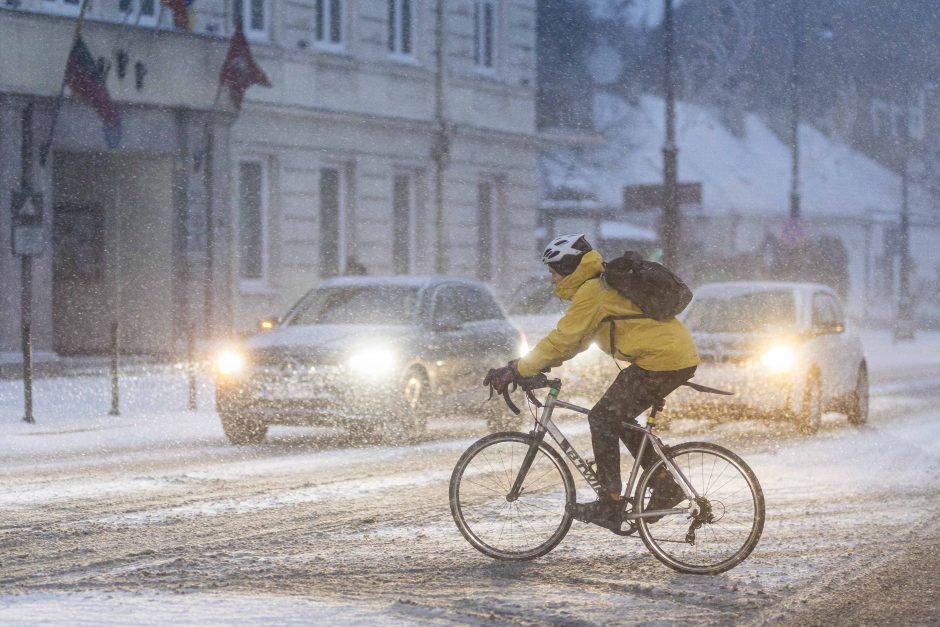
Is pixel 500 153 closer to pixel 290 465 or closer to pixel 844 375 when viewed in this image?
pixel 844 375

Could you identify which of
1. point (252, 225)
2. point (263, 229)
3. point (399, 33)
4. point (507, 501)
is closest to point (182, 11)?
point (252, 225)

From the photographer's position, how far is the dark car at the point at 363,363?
15.0 m

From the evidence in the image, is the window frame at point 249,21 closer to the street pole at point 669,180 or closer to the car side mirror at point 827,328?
A: the street pole at point 669,180

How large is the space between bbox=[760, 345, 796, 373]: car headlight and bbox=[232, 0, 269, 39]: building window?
13.4 m

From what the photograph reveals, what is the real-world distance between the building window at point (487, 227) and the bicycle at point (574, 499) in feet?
81.5

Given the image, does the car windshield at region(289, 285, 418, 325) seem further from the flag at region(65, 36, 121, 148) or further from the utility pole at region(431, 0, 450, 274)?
the utility pole at region(431, 0, 450, 274)

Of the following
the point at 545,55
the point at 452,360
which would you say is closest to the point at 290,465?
the point at 452,360

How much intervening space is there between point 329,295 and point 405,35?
15.0 meters

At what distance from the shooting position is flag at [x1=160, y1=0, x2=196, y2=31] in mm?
24384

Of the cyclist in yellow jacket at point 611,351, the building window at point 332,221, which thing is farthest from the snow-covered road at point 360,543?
the building window at point 332,221

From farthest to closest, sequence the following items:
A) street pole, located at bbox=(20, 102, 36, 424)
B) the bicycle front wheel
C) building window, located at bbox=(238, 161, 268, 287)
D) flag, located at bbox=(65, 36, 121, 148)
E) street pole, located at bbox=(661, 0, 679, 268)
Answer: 1. building window, located at bbox=(238, 161, 268, 287)
2. street pole, located at bbox=(661, 0, 679, 268)
3. flag, located at bbox=(65, 36, 121, 148)
4. street pole, located at bbox=(20, 102, 36, 424)
5. the bicycle front wheel

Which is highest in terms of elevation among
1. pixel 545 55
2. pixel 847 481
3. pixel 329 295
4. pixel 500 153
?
pixel 545 55

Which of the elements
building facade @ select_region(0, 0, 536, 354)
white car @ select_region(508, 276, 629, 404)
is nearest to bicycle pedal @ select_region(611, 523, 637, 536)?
white car @ select_region(508, 276, 629, 404)

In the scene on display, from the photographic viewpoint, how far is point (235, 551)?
8.73 m
